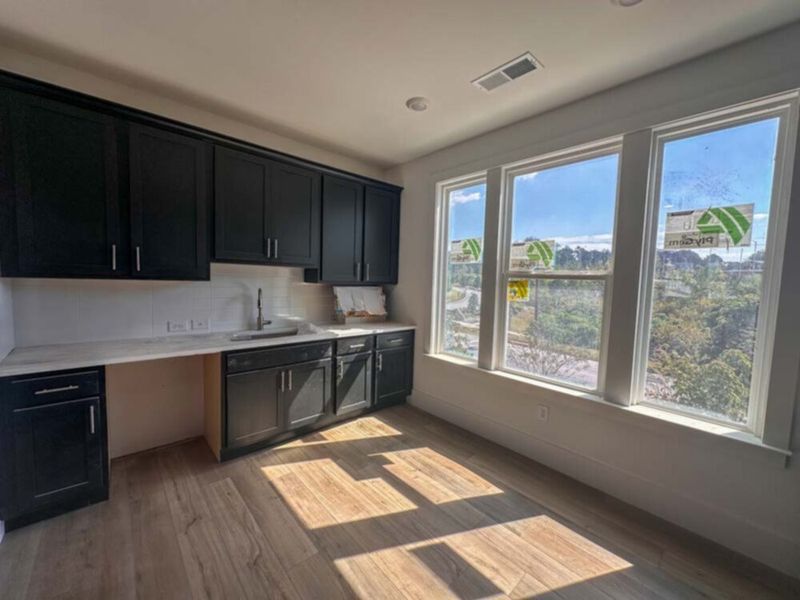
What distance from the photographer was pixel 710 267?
6.26 feet

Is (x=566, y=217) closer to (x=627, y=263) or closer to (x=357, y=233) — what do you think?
(x=627, y=263)

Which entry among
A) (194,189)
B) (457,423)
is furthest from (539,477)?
(194,189)

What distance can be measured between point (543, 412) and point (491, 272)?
1.21 meters

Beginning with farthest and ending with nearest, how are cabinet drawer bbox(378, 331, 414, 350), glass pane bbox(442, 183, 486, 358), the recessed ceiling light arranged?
cabinet drawer bbox(378, 331, 414, 350) → glass pane bbox(442, 183, 486, 358) → the recessed ceiling light

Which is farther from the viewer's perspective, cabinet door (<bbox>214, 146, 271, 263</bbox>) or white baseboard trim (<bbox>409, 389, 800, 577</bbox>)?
cabinet door (<bbox>214, 146, 271, 263</bbox>)

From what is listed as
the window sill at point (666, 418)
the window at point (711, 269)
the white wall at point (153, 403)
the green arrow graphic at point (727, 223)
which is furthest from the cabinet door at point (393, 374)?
the green arrow graphic at point (727, 223)

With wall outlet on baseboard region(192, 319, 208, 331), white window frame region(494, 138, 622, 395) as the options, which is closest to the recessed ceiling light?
white window frame region(494, 138, 622, 395)

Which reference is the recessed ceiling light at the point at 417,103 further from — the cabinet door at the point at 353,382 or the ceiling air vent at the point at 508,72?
the cabinet door at the point at 353,382

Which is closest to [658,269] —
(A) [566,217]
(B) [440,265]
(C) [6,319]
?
(A) [566,217]

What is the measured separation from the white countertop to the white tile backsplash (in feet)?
0.33

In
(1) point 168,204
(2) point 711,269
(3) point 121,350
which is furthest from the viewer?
(1) point 168,204

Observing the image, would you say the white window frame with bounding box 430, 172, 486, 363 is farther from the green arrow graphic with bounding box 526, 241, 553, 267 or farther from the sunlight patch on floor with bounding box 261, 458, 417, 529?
the sunlight patch on floor with bounding box 261, 458, 417, 529

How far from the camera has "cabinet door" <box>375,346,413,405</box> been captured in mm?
3393

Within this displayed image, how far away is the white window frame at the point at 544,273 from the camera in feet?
7.50
